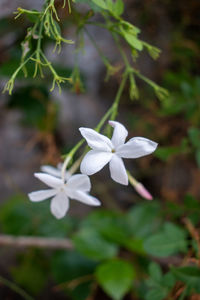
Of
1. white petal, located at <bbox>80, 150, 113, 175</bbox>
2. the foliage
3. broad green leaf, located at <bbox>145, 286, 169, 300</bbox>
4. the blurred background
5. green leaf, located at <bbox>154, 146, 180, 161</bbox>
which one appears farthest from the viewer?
the blurred background

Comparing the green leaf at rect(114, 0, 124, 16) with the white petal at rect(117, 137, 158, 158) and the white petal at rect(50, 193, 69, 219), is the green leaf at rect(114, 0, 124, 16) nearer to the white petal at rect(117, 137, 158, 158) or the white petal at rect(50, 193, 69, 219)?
the white petal at rect(117, 137, 158, 158)

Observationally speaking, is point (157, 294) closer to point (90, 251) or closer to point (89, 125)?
point (90, 251)

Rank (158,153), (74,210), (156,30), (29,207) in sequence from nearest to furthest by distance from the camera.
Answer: (158,153)
(29,207)
(156,30)
(74,210)

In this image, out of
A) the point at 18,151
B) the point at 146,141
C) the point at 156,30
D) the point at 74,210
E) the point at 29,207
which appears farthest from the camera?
the point at 18,151

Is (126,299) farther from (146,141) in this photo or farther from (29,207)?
(146,141)

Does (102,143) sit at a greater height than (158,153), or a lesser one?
greater

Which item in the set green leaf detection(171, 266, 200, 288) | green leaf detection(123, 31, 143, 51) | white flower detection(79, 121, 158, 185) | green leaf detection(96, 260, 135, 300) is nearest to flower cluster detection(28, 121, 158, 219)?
white flower detection(79, 121, 158, 185)

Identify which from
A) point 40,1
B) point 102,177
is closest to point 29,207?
point 102,177

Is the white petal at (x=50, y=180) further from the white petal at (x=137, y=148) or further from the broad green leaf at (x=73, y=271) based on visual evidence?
the broad green leaf at (x=73, y=271)
